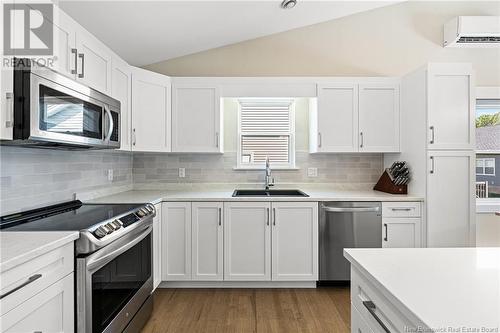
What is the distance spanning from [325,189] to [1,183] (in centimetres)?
297

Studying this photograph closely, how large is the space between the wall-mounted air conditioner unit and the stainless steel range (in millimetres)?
3851

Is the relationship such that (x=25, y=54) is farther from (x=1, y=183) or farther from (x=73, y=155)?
(x=73, y=155)

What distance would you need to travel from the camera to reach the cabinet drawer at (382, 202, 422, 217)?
9.47ft

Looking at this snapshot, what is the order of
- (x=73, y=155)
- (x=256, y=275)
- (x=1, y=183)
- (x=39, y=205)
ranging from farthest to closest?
(x=256, y=275), (x=73, y=155), (x=39, y=205), (x=1, y=183)

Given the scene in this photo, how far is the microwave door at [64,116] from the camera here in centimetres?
145

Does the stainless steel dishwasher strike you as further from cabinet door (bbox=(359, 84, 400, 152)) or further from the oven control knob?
the oven control knob

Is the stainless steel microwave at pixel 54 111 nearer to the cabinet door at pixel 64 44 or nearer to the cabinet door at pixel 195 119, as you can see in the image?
the cabinet door at pixel 64 44

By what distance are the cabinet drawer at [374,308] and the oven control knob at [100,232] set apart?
4.15ft

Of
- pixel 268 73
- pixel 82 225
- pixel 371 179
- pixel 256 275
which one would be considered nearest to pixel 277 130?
pixel 268 73

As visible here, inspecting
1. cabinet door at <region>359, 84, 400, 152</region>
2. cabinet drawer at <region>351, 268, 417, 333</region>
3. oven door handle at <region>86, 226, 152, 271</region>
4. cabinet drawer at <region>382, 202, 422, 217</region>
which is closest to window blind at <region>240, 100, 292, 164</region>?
cabinet door at <region>359, 84, 400, 152</region>

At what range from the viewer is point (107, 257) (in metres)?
1.67

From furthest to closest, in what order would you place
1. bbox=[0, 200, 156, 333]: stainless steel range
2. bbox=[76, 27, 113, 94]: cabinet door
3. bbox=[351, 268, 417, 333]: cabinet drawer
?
1. bbox=[76, 27, 113, 94]: cabinet door
2. bbox=[0, 200, 156, 333]: stainless steel range
3. bbox=[351, 268, 417, 333]: cabinet drawer

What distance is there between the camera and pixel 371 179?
3.60 metres

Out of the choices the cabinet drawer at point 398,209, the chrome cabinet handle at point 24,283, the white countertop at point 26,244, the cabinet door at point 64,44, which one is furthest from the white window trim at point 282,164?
the chrome cabinet handle at point 24,283
